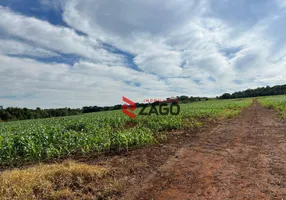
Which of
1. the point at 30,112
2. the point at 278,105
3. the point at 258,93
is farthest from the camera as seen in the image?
the point at 258,93

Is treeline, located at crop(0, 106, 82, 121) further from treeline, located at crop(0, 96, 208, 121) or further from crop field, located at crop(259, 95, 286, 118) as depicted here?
crop field, located at crop(259, 95, 286, 118)

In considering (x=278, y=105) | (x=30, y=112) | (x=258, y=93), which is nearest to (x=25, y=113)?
(x=30, y=112)

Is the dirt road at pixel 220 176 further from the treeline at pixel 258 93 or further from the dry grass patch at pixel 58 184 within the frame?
the treeline at pixel 258 93

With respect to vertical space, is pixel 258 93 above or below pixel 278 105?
above

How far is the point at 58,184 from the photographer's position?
4047mm

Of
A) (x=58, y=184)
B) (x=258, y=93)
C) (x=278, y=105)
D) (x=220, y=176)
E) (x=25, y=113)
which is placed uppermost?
(x=258, y=93)

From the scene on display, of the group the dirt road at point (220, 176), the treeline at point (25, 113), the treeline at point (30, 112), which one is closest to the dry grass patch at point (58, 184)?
the dirt road at point (220, 176)

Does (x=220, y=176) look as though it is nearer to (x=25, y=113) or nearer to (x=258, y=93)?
(x=25, y=113)

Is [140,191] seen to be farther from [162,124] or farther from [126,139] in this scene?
[162,124]

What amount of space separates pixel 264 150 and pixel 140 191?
16.6 feet

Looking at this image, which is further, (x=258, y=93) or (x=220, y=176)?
(x=258, y=93)

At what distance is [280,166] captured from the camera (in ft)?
15.8

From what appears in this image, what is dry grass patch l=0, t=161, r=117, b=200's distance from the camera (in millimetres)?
3605

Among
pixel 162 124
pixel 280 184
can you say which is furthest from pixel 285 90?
pixel 280 184
